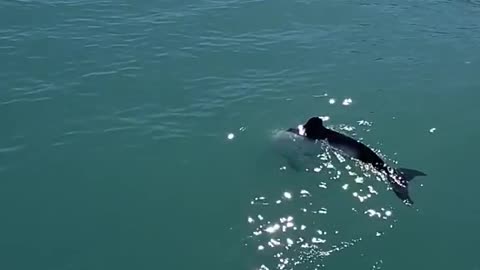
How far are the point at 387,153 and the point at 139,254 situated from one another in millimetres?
8420

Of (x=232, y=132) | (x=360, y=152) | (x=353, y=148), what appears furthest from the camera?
(x=232, y=132)

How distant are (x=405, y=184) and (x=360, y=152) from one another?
168cm

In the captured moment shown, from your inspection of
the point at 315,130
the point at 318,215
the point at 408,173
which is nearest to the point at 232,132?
the point at 315,130

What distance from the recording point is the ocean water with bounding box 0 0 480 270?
Result: 15617mm

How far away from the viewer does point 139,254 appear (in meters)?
15.4

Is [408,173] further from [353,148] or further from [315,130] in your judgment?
[315,130]

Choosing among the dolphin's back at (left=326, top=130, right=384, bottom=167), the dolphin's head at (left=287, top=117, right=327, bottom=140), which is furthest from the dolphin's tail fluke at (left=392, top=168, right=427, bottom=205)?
the dolphin's head at (left=287, top=117, right=327, bottom=140)

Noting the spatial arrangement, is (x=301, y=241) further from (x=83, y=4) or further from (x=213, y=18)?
(x=83, y=4)

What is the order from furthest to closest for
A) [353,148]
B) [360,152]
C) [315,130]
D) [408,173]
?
1. [315,130]
2. [353,148]
3. [360,152]
4. [408,173]

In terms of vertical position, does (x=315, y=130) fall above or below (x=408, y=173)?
above

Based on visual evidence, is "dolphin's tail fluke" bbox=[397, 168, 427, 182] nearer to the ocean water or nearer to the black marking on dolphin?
the black marking on dolphin

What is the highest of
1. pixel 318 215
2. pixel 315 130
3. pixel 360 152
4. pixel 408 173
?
pixel 315 130

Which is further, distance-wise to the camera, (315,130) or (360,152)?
(315,130)

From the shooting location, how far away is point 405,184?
56.6 ft
